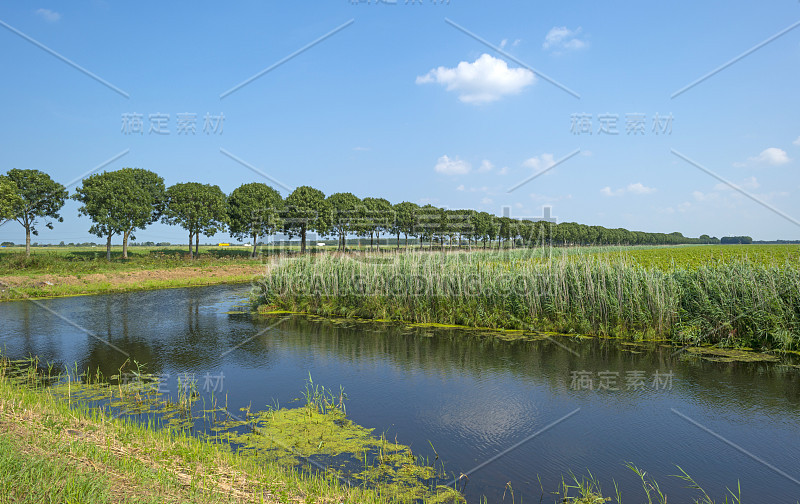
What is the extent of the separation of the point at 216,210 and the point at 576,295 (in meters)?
50.6

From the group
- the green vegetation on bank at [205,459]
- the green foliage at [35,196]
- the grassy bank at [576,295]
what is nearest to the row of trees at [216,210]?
the green foliage at [35,196]

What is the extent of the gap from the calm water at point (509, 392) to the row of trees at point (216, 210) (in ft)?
53.7

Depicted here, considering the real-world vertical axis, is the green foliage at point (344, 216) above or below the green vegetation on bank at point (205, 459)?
above

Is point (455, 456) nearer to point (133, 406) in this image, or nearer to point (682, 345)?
point (133, 406)

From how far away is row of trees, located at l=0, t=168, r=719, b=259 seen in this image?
154 feet

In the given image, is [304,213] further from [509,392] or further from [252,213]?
[509,392]

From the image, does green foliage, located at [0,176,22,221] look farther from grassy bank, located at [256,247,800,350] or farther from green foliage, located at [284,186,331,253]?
grassy bank, located at [256,247,800,350]

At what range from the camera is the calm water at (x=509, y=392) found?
7176 mm

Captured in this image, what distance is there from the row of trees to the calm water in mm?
16372

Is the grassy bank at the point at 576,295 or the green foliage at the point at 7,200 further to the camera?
the green foliage at the point at 7,200

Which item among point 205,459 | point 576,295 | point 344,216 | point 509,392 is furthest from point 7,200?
point 509,392

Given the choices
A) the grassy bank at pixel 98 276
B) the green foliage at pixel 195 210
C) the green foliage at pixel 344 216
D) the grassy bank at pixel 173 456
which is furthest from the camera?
the green foliage at pixel 344 216

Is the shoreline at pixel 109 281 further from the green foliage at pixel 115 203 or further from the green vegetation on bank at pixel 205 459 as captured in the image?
the green vegetation on bank at pixel 205 459

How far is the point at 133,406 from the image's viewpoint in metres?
9.32
